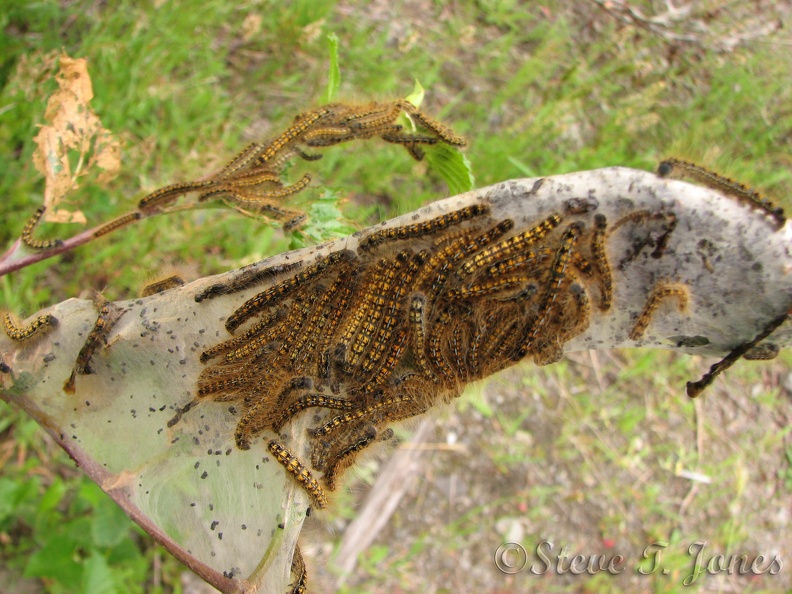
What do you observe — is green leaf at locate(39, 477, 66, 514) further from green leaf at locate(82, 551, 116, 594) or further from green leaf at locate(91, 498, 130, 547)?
green leaf at locate(82, 551, 116, 594)

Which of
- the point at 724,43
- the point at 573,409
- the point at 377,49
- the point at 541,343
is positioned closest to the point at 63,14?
the point at 377,49

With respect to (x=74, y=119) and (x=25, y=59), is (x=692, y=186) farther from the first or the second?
(x=25, y=59)

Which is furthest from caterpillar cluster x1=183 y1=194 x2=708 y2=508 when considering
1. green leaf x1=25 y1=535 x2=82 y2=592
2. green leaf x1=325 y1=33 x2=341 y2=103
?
green leaf x1=25 y1=535 x2=82 y2=592

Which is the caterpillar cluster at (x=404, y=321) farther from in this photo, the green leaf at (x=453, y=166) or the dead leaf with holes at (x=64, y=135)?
the dead leaf with holes at (x=64, y=135)

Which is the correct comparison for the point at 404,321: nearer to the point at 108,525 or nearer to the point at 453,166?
the point at 453,166

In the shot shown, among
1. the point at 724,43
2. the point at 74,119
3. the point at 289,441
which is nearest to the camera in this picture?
the point at 289,441

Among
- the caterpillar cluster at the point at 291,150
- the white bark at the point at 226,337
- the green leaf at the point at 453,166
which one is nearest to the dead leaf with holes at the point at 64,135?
the caterpillar cluster at the point at 291,150

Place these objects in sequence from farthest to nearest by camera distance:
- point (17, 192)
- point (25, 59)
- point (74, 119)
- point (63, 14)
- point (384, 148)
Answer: point (384, 148) → point (63, 14) → point (17, 192) → point (25, 59) → point (74, 119)
